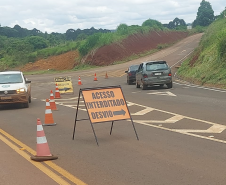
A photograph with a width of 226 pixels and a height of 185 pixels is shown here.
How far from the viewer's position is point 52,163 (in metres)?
7.99

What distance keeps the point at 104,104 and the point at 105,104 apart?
24mm

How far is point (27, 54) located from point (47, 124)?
70473 millimetres

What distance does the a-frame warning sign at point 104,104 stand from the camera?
9.97m

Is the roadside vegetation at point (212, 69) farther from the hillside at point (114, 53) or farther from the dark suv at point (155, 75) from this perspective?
the hillside at point (114, 53)

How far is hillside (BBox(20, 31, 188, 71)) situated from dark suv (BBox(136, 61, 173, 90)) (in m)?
36.7

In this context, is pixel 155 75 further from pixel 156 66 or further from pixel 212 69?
pixel 212 69

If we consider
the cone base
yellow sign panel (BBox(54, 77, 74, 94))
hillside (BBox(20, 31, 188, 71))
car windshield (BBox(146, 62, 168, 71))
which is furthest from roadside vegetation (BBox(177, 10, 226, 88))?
hillside (BBox(20, 31, 188, 71))

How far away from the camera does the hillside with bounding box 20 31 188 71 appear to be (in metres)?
63.5

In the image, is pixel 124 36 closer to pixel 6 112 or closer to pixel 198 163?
pixel 6 112

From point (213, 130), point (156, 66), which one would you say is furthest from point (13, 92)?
point (213, 130)

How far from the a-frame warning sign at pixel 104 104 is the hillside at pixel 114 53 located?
5136 cm

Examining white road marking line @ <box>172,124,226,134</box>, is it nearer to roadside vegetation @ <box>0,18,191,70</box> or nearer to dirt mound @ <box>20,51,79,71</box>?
dirt mound @ <box>20,51,79,71</box>

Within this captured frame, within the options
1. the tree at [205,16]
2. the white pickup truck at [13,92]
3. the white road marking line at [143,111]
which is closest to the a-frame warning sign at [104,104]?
the white road marking line at [143,111]

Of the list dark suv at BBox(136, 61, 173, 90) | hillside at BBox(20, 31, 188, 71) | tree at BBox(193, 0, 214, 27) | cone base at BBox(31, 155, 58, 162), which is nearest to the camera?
cone base at BBox(31, 155, 58, 162)
